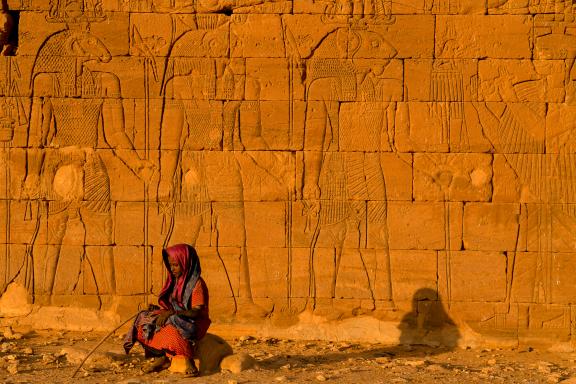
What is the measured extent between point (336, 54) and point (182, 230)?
2431 millimetres

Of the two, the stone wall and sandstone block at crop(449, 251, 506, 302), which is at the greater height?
the stone wall

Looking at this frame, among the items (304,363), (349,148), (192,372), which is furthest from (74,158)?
(304,363)

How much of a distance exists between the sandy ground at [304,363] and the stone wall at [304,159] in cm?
34

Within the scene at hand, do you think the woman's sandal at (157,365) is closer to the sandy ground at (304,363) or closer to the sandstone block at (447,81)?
the sandy ground at (304,363)

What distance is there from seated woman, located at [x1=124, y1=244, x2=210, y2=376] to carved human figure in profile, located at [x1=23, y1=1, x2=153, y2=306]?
183 cm

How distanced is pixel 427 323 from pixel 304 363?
1.67 m

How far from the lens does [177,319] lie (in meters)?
6.52

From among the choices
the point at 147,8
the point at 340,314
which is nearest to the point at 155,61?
the point at 147,8

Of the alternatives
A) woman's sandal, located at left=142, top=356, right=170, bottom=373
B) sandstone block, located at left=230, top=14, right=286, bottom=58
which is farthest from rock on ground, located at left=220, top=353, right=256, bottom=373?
sandstone block, located at left=230, top=14, right=286, bottom=58

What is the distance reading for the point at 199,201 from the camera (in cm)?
838

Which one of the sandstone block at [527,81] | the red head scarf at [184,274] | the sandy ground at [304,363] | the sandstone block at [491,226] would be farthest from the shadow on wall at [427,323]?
the red head scarf at [184,274]

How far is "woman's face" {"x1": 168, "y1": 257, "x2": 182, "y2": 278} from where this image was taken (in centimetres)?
664

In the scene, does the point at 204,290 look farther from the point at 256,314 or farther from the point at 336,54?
the point at 336,54

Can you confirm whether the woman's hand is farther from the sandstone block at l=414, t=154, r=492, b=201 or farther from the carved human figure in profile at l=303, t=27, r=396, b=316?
the sandstone block at l=414, t=154, r=492, b=201
